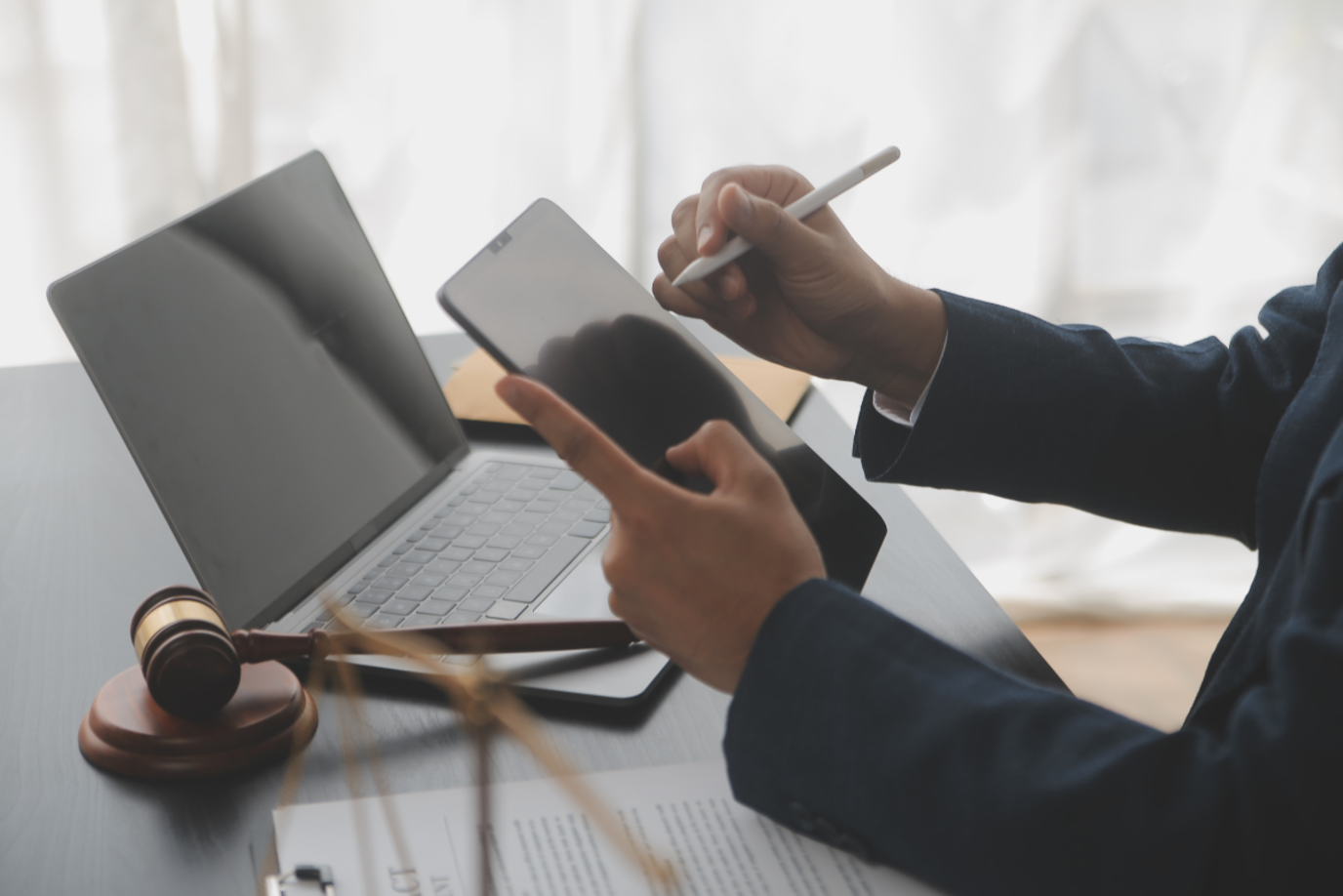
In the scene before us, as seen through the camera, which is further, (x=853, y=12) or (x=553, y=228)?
(x=853, y=12)

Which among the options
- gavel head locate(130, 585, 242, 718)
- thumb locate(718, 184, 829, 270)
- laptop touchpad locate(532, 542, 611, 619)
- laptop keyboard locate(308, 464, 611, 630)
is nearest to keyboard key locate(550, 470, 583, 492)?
laptop keyboard locate(308, 464, 611, 630)

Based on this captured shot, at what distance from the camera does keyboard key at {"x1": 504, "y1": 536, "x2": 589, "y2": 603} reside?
70 centimetres

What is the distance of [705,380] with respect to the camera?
2.46 ft

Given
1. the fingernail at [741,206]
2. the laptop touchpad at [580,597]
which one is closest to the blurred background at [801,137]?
the fingernail at [741,206]

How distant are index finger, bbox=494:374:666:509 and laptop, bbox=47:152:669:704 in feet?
0.46

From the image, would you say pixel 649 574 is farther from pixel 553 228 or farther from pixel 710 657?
pixel 553 228

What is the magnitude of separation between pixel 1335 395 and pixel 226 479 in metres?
0.66

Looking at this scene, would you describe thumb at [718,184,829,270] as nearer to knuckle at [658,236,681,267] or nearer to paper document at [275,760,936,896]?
knuckle at [658,236,681,267]

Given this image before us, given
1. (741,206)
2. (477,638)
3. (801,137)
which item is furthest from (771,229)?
(801,137)

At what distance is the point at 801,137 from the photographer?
1.85 metres

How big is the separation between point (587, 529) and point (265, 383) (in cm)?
24

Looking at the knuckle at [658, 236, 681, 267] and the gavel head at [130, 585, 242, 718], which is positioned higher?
the knuckle at [658, 236, 681, 267]

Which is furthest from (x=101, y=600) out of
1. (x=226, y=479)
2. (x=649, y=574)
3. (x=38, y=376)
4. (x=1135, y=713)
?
(x=1135, y=713)

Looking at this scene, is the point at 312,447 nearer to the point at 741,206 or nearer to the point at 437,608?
the point at 437,608
